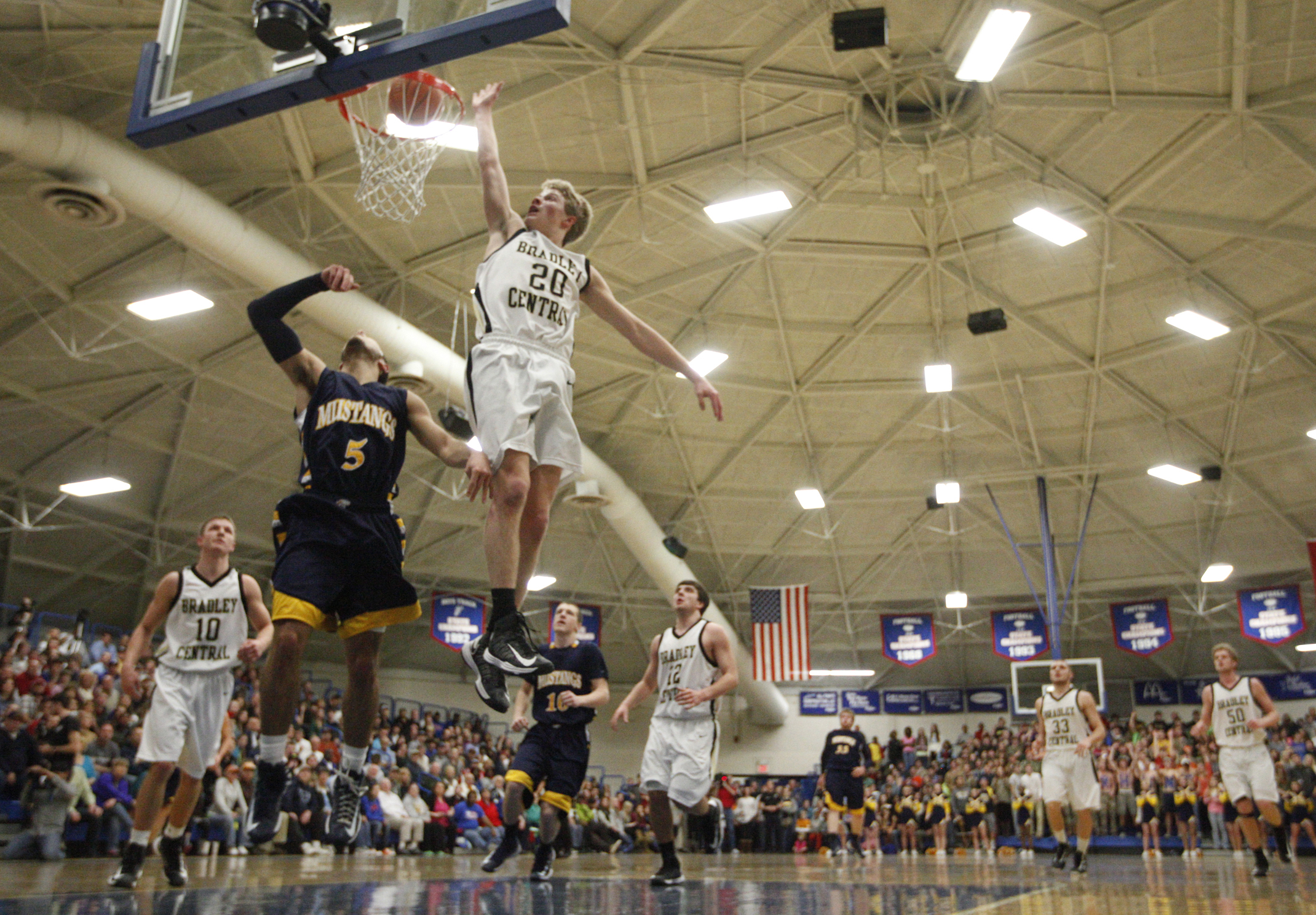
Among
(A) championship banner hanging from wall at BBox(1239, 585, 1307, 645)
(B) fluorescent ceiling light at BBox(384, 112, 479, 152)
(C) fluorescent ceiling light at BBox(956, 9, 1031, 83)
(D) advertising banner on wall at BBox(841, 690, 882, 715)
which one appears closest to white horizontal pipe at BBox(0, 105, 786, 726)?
(B) fluorescent ceiling light at BBox(384, 112, 479, 152)

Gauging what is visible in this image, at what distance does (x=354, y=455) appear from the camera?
4695 mm

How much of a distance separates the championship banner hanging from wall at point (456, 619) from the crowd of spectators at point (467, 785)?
1.96 metres

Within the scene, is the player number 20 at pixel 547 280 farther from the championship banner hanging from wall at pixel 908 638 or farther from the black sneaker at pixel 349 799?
the championship banner hanging from wall at pixel 908 638

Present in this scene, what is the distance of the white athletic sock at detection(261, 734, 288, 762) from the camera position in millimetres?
4539

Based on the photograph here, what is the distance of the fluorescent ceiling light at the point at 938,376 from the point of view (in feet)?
63.4

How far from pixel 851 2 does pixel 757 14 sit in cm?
122

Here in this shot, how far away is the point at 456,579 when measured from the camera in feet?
93.2

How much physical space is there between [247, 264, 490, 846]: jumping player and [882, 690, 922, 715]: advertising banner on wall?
31258 millimetres

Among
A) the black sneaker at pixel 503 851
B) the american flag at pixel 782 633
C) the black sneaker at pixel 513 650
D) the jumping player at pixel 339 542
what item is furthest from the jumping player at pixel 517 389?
the american flag at pixel 782 633

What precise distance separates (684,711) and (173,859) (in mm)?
3376

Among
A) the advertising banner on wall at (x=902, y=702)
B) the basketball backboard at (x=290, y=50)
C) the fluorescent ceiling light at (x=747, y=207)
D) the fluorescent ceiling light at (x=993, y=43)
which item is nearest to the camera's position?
the basketball backboard at (x=290, y=50)

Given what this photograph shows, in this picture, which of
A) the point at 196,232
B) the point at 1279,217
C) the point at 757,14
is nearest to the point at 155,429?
the point at 196,232

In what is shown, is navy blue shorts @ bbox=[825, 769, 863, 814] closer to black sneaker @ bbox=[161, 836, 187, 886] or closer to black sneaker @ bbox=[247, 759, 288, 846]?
black sneaker @ bbox=[161, 836, 187, 886]

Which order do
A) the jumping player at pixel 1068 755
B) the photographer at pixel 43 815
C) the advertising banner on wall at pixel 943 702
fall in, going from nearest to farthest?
the jumping player at pixel 1068 755, the photographer at pixel 43 815, the advertising banner on wall at pixel 943 702
